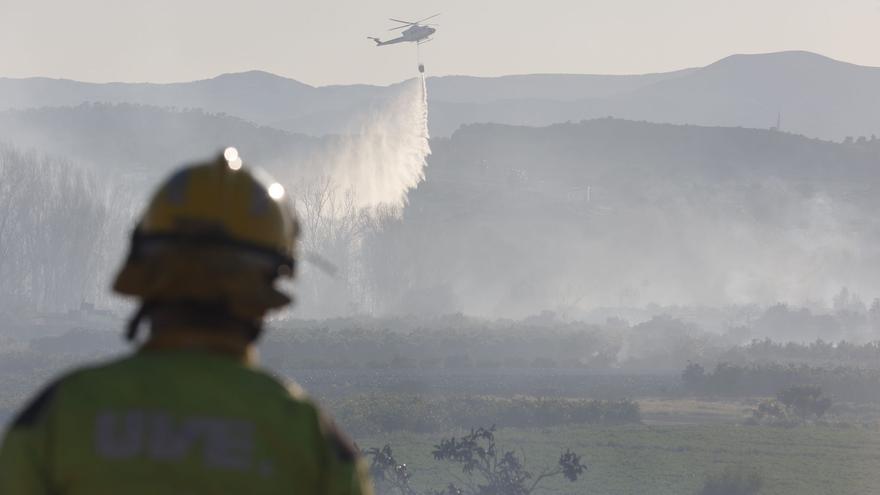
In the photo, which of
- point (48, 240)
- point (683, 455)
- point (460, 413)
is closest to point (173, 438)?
point (683, 455)

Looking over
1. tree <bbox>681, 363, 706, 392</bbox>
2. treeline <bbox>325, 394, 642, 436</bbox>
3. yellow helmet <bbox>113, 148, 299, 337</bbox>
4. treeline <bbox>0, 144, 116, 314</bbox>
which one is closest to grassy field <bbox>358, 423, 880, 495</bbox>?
treeline <bbox>325, 394, 642, 436</bbox>

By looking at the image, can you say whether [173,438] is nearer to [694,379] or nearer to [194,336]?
[194,336]

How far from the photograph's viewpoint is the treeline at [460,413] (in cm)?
6456

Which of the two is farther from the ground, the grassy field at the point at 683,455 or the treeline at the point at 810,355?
the treeline at the point at 810,355

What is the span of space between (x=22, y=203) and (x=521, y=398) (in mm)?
80125

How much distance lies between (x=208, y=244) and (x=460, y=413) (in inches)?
2598

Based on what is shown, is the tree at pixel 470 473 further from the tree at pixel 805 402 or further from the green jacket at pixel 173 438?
the green jacket at pixel 173 438

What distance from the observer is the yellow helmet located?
12.5ft

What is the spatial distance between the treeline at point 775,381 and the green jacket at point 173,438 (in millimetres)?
80947

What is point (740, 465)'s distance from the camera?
2176 inches

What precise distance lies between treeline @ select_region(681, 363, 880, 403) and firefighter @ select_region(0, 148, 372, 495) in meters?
80.8

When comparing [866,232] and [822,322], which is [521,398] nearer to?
[822,322]

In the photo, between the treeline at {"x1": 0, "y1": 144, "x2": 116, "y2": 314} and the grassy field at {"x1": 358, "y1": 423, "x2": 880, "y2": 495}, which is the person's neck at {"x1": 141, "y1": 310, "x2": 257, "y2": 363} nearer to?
the grassy field at {"x1": 358, "y1": 423, "x2": 880, "y2": 495}

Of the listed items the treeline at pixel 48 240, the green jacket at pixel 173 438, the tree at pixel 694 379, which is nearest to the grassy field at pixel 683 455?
the tree at pixel 694 379
